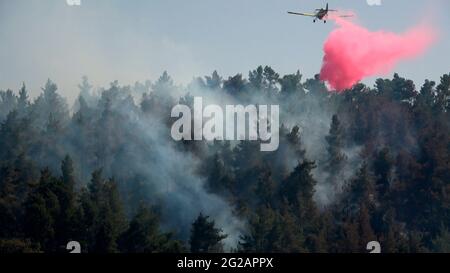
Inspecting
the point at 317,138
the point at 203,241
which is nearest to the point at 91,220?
the point at 203,241

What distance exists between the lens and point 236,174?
4419 inches

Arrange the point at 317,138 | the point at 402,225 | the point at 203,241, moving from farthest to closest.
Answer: the point at 317,138 → the point at 402,225 → the point at 203,241

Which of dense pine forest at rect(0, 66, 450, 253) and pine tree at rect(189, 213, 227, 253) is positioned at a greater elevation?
dense pine forest at rect(0, 66, 450, 253)

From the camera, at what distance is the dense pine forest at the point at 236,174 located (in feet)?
260

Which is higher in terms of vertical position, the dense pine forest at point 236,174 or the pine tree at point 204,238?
the dense pine forest at point 236,174

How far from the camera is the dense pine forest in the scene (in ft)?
260

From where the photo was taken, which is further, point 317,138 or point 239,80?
point 239,80

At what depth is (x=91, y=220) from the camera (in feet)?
257

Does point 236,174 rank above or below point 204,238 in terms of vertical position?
above

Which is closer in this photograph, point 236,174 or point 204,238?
point 204,238
